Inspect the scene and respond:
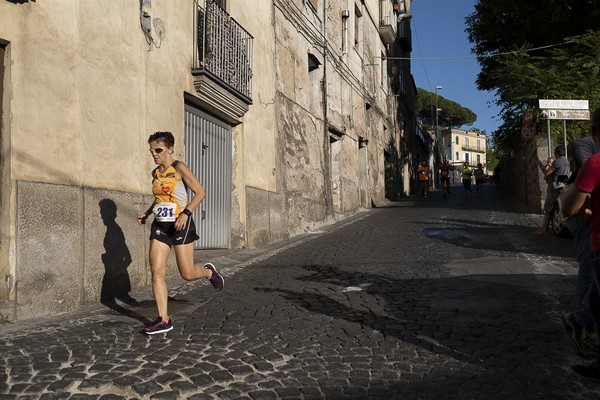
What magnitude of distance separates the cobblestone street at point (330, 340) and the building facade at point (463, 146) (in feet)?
286

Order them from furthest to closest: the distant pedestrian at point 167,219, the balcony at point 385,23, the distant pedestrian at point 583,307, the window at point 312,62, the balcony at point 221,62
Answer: the balcony at point 385,23
the window at point 312,62
the balcony at point 221,62
the distant pedestrian at point 167,219
the distant pedestrian at point 583,307

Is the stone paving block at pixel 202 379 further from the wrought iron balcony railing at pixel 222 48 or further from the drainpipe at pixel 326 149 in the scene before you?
the drainpipe at pixel 326 149

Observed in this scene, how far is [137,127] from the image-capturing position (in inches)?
269

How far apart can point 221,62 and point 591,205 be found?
7010 millimetres

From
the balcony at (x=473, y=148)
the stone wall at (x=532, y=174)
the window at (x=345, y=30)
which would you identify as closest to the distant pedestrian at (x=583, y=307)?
the stone wall at (x=532, y=174)

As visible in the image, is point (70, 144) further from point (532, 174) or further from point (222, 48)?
point (532, 174)

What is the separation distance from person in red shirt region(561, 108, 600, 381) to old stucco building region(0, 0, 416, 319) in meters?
4.25

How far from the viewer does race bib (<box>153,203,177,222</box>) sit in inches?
183

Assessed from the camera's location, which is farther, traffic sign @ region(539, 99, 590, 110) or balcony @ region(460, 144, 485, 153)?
balcony @ region(460, 144, 485, 153)

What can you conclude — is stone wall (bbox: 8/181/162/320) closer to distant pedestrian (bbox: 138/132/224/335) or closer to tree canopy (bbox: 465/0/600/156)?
distant pedestrian (bbox: 138/132/224/335)

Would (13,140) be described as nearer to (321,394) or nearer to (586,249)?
(321,394)

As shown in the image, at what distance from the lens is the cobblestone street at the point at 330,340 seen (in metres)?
3.29

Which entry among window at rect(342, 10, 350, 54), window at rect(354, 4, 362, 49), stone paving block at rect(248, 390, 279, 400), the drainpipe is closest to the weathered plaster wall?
stone paving block at rect(248, 390, 279, 400)

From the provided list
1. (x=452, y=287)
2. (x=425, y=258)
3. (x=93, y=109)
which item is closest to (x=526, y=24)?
(x=425, y=258)
